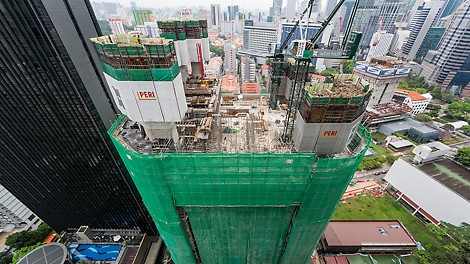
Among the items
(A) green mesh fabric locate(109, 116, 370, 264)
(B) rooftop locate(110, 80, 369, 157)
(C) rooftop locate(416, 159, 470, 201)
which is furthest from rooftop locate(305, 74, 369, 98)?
(C) rooftop locate(416, 159, 470, 201)

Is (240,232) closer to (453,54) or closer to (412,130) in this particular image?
(412,130)

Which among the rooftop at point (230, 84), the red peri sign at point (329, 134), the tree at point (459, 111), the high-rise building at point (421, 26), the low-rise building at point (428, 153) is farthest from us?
the high-rise building at point (421, 26)

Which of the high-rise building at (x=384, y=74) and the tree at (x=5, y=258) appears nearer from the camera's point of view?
the tree at (x=5, y=258)

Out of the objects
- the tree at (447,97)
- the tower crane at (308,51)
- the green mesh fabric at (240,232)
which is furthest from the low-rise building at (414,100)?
the green mesh fabric at (240,232)

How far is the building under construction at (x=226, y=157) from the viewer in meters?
16.2

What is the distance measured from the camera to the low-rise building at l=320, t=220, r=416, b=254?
3841 cm

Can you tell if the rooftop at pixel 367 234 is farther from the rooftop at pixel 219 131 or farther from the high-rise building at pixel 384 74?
the high-rise building at pixel 384 74

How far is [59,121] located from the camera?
3186cm

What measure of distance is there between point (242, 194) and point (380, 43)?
163 metres

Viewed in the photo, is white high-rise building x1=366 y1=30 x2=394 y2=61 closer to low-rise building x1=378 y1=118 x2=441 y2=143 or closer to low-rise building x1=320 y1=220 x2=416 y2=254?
low-rise building x1=378 y1=118 x2=441 y2=143

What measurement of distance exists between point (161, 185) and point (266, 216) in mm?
11230

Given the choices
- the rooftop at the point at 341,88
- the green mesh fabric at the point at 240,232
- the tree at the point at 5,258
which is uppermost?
the rooftop at the point at 341,88

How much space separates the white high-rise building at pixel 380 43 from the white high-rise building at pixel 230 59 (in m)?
89.4

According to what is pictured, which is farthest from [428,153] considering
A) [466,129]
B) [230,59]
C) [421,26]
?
[421,26]
